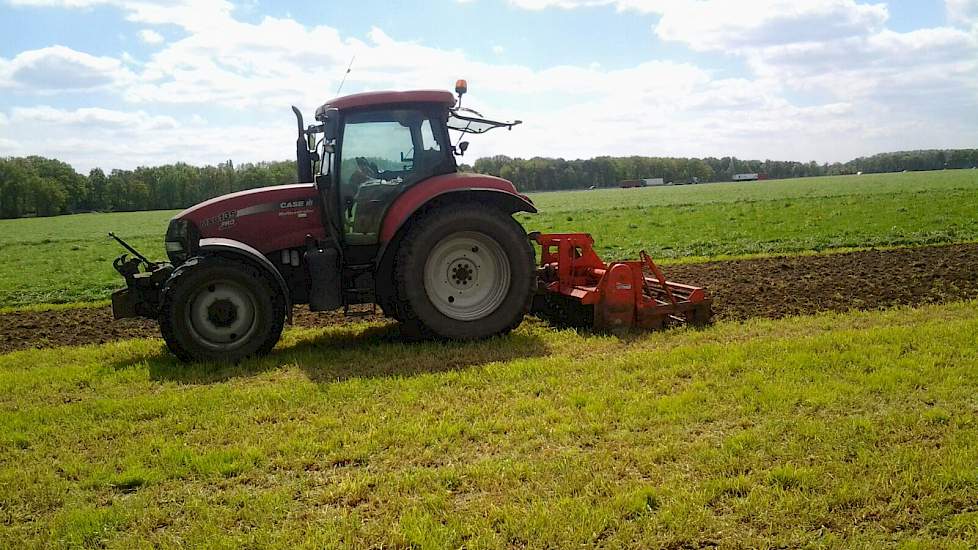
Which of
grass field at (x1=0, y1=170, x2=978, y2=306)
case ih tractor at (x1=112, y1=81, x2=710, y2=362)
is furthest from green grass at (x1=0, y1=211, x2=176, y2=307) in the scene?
case ih tractor at (x1=112, y1=81, x2=710, y2=362)

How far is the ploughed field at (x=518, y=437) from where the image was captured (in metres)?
3.69

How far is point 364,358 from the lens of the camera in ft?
23.2

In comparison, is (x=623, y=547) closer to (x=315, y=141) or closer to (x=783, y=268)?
(x=315, y=141)

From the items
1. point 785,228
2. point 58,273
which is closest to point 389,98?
point 58,273

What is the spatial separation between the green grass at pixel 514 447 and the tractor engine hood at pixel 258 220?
123 cm

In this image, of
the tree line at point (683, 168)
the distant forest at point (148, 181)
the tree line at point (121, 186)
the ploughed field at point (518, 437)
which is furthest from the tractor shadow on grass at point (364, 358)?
the tree line at point (683, 168)

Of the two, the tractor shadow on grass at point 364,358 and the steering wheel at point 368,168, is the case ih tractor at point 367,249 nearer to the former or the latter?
Answer: the steering wheel at point 368,168

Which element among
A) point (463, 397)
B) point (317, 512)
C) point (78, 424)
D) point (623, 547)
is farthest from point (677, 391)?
point (78, 424)

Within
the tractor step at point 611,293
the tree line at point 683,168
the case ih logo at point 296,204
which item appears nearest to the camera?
the case ih logo at point 296,204

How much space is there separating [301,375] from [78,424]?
5.72 ft

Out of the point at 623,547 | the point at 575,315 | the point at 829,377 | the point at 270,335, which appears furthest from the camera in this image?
the point at 575,315

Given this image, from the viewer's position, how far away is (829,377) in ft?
18.9

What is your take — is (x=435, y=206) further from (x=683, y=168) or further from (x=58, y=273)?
(x=683, y=168)

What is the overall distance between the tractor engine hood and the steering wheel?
0.58 meters
